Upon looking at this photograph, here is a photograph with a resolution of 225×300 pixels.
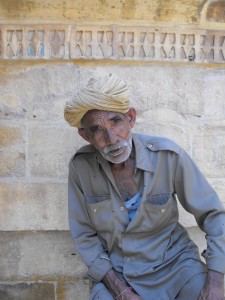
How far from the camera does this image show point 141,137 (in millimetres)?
2779

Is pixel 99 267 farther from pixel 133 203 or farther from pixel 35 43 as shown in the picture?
pixel 35 43

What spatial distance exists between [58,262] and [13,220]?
40cm

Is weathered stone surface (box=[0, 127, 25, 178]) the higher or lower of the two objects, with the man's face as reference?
lower

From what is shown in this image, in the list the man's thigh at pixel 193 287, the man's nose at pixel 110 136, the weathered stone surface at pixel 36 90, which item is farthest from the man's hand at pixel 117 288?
the weathered stone surface at pixel 36 90

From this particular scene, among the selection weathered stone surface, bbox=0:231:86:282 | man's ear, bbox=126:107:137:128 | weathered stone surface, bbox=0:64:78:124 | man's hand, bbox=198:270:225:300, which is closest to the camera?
man's hand, bbox=198:270:225:300

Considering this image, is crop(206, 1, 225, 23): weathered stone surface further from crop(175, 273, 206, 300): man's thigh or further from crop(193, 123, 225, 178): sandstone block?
crop(175, 273, 206, 300): man's thigh

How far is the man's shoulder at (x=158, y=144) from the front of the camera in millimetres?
2639

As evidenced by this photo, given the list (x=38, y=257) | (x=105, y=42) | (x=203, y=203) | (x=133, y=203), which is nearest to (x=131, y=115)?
(x=133, y=203)

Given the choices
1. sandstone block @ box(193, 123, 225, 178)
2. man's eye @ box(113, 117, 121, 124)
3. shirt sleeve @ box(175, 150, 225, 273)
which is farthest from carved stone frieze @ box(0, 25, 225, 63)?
shirt sleeve @ box(175, 150, 225, 273)

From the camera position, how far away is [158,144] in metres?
2.69

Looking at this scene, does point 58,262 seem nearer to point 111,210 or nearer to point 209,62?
point 111,210

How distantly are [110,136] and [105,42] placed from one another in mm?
870

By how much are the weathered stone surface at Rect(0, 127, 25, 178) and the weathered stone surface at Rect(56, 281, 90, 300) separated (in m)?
0.77

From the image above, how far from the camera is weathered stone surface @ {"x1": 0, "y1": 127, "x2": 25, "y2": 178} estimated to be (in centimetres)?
328
